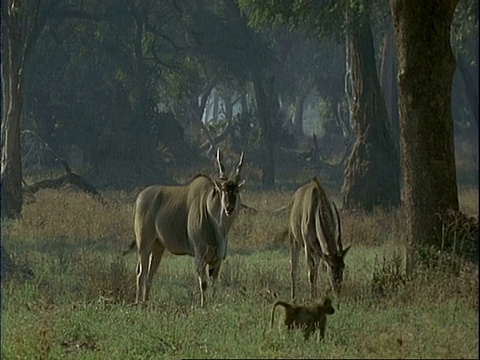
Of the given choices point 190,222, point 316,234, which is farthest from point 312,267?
point 190,222

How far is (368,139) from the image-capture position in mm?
20312

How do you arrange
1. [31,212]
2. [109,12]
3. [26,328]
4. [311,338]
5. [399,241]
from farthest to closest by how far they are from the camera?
[109,12] → [31,212] → [399,241] → [26,328] → [311,338]

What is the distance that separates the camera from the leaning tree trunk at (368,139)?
65.6 feet

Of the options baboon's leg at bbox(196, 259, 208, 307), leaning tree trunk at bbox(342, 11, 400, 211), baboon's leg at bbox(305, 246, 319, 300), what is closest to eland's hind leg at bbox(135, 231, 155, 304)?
baboon's leg at bbox(196, 259, 208, 307)

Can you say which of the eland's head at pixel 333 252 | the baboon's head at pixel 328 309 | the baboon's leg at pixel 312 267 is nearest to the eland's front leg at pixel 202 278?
the baboon's leg at pixel 312 267

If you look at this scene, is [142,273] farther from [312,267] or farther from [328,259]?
[328,259]

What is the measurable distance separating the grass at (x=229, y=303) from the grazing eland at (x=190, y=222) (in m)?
0.29

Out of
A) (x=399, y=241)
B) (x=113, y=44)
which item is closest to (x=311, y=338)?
(x=399, y=241)

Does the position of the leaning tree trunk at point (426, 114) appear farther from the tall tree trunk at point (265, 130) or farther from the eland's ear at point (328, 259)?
the tall tree trunk at point (265, 130)

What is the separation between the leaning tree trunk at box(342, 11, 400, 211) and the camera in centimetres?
2001

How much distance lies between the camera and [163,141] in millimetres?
28281

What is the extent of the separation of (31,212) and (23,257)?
399 cm

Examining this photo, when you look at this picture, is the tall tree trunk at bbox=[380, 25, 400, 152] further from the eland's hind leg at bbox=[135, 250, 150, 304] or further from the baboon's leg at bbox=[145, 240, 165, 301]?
the eland's hind leg at bbox=[135, 250, 150, 304]

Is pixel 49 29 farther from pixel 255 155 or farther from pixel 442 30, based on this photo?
pixel 442 30
